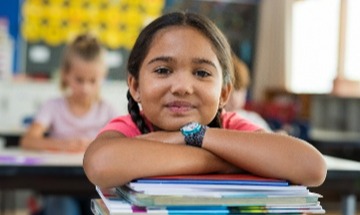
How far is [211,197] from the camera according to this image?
0.74m

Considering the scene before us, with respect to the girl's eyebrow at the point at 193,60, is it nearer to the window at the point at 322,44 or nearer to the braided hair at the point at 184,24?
the braided hair at the point at 184,24

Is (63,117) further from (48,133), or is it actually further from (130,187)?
(130,187)

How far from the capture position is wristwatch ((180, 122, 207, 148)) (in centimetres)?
90

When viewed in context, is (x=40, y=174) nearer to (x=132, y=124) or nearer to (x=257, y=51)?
(x=132, y=124)

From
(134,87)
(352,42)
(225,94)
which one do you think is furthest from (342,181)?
(352,42)

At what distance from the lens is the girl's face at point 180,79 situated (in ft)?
3.04

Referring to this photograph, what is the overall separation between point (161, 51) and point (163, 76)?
41 mm

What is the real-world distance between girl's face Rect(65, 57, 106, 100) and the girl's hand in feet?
5.42

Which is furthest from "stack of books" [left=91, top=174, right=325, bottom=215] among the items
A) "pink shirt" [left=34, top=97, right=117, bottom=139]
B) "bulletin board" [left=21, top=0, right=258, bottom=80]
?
"bulletin board" [left=21, top=0, right=258, bottom=80]

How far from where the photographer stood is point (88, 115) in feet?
8.97

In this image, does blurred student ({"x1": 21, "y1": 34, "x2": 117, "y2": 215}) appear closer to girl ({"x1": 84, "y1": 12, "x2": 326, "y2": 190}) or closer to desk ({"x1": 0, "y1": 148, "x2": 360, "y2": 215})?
desk ({"x1": 0, "y1": 148, "x2": 360, "y2": 215})

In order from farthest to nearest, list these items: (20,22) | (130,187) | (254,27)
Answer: (254,27) < (20,22) < (130,187)

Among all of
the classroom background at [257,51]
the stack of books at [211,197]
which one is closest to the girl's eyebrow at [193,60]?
the stack of books at [211,197]

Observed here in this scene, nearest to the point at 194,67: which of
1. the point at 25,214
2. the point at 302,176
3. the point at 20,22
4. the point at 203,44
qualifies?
the point at 203,44
